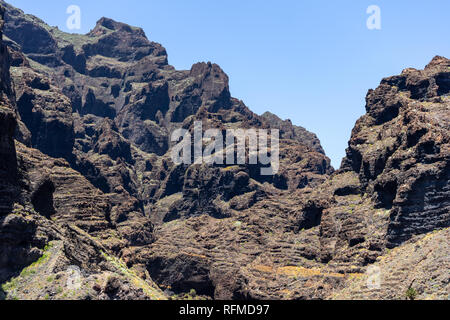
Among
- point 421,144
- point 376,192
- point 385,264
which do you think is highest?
point 421,144

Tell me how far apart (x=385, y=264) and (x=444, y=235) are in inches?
461

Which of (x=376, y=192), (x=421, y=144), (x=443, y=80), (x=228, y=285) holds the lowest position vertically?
(x=228, y=285)

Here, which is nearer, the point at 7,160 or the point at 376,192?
the point at 7,160

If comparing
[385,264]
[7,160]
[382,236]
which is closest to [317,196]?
[382,236]

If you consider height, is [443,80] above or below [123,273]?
above

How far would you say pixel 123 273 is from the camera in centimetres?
9631

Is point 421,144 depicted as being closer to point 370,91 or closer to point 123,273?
point 370,91

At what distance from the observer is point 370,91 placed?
16550 centimetres
